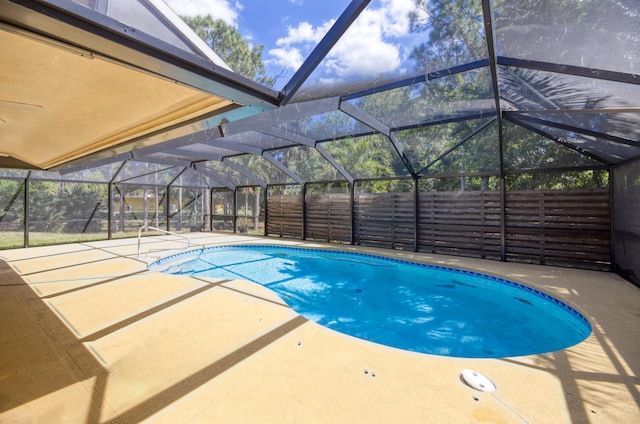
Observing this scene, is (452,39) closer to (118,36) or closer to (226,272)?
(118,36)

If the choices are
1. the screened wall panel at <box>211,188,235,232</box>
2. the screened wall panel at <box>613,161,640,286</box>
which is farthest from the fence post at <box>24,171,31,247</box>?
the screened wall panel at <box>613,161,640,286</box>

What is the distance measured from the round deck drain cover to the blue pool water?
168 cm

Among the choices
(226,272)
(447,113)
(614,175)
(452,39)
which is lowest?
(226,272)

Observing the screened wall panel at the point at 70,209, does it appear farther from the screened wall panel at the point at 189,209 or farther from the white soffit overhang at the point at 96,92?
the white soffit overhang at the point at 96,92

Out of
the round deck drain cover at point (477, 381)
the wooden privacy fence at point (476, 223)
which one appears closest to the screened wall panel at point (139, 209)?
the wooden privacy fence at point (476, 223)

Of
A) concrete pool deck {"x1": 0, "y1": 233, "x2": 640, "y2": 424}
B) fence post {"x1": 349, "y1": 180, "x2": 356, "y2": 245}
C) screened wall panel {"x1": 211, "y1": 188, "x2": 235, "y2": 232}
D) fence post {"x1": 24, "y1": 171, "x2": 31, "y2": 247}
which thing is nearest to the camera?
concrete pool deck {"x1": 0, "y1": 233, "x2": 640, "y2": 424}

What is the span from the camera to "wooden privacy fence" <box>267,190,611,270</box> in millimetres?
5935

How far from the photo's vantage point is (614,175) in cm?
557

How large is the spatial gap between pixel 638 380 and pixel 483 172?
223 inches

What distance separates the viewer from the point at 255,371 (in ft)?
7.18

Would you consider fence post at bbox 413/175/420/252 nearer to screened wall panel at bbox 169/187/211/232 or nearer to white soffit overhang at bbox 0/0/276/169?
white soffit overhang at bbox 0/0/276/169

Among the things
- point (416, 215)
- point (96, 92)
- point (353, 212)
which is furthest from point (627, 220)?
point (96, 92)

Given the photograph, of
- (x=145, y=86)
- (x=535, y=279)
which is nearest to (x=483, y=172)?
(x=535, y=279)

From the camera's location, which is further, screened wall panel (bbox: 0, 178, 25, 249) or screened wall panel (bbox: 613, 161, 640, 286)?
screened wall panel (bbox: 0, 178, 25, 249)
